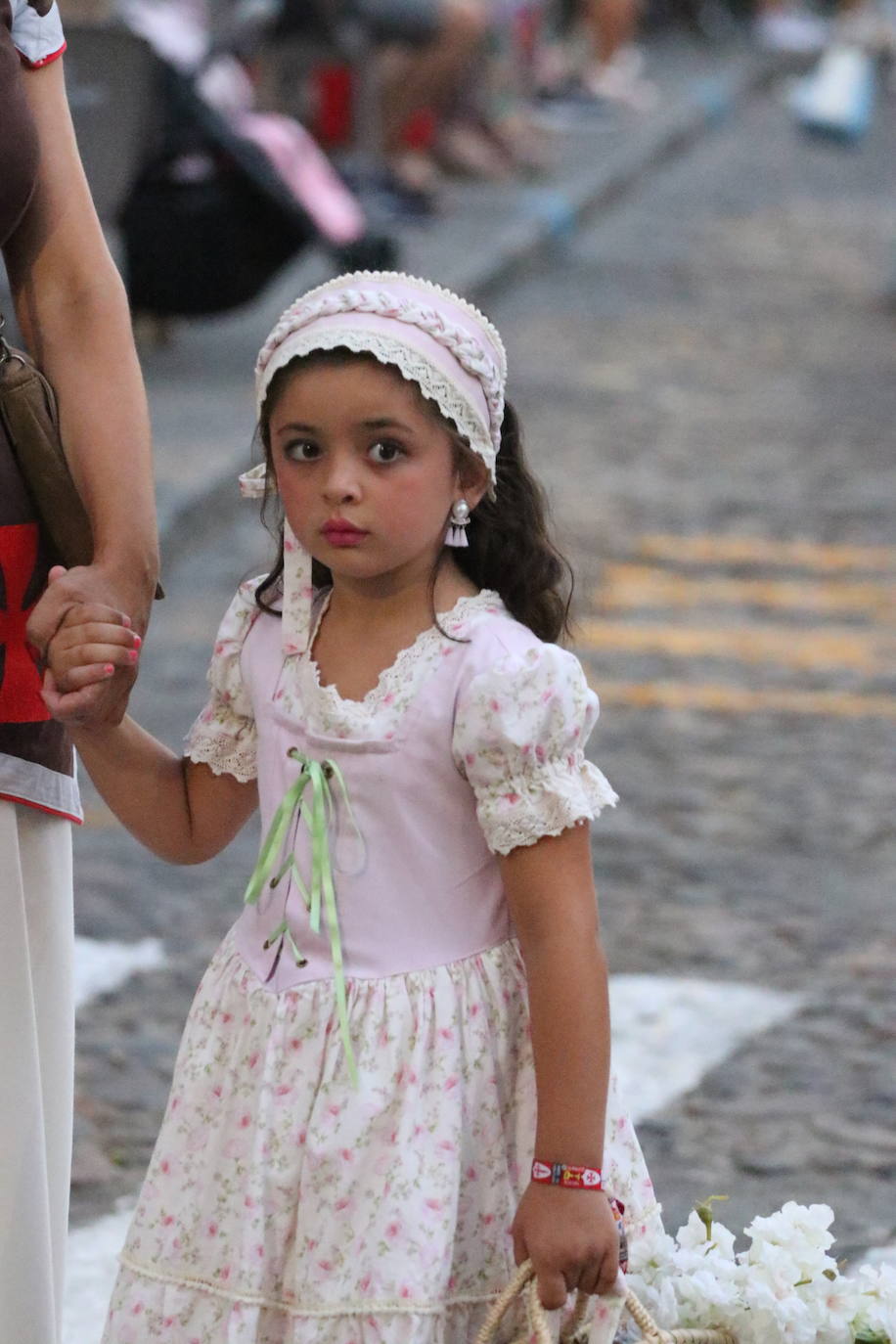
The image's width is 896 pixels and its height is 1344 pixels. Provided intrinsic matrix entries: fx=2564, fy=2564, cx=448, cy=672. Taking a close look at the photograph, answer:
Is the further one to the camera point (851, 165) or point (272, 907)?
point (851, 165)

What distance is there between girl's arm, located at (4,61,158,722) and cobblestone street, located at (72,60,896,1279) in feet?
1.80

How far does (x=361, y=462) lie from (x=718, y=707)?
13.3 feet

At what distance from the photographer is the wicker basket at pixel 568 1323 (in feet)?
7.19

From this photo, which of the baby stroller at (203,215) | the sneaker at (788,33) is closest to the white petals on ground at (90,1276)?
the baby stroller at (203,215)

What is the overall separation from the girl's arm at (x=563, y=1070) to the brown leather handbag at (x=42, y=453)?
1.64 ft

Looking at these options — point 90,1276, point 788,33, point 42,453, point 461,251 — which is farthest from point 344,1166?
point 788,33

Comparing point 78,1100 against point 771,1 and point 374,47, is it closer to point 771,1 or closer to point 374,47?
point 374,47

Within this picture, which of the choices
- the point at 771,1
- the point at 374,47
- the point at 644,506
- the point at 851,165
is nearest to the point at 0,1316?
the point at 644,506

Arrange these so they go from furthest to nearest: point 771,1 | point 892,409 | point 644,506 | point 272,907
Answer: point 771,1 < point 892,409 < point 644,506 < point 272,907

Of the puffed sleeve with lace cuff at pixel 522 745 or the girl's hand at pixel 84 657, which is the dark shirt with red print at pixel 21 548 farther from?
Result: the puffed sleeve with lace cuff at pixel 522 745

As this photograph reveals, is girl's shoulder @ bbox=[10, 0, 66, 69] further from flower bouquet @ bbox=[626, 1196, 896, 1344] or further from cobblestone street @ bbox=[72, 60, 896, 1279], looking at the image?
flower bouquet @ bbox=[626, 1196, 896, 1344]

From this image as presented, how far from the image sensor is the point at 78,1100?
397 cm

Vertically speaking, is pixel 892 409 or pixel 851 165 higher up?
pixel 851 165

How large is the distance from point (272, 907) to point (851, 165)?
16235mm
